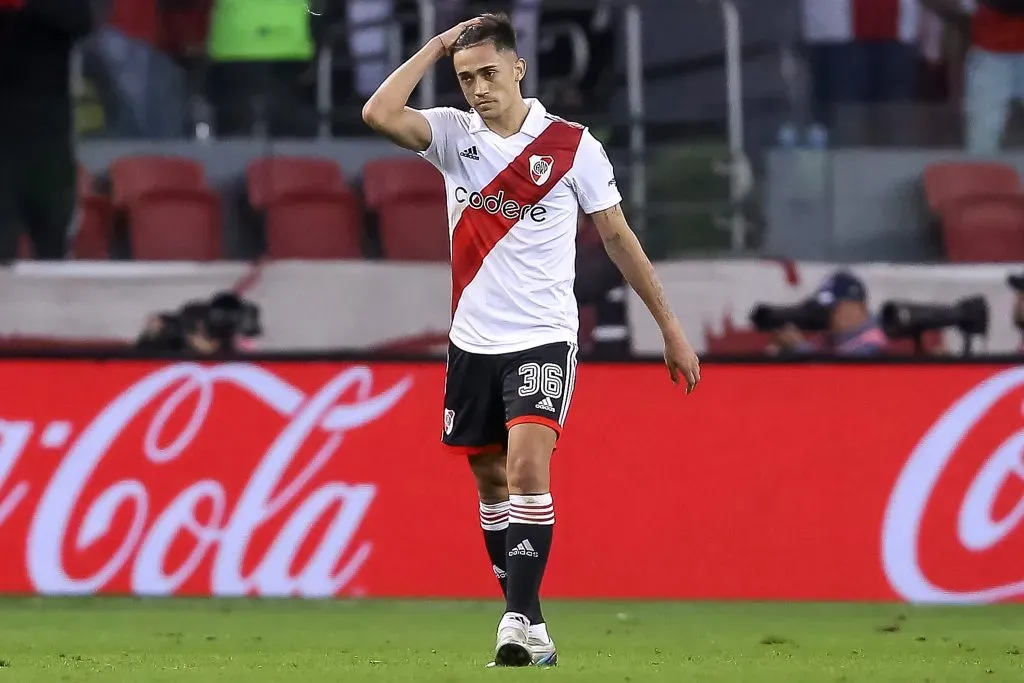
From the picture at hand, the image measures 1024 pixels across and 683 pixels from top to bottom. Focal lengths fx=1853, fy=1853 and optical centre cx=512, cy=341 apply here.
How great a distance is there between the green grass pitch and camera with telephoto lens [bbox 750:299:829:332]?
2.32 m

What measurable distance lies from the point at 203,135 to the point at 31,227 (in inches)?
49.3

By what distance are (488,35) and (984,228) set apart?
6.86m

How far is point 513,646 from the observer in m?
5.40

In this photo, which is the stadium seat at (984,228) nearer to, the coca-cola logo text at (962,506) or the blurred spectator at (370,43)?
the coca-cola logo text at (962,506)

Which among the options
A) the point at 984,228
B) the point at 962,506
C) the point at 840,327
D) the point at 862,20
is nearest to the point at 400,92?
the point at 962,506

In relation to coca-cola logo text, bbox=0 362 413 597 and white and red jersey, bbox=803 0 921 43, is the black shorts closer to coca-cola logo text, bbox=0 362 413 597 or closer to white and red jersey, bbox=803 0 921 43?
coca-cola logo text, bbox=0 362 413 597

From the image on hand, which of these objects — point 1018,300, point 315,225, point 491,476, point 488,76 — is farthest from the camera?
point 315,225

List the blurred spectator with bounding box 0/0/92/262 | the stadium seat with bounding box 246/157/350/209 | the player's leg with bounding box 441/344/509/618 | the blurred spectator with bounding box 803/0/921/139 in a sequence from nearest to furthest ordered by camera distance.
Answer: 1. the player's leg with bounding box 441/344/509/618
2. the blurred spectator with bounding box 0/0/92/262
3. the stadium seat with bounding box 246/157/350/209
4. the blurred spectator with bounding box 803/0/921/139

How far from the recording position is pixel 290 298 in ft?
37.8

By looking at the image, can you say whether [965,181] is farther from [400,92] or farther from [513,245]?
[400,92]

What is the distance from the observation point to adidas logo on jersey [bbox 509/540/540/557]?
18.4ft

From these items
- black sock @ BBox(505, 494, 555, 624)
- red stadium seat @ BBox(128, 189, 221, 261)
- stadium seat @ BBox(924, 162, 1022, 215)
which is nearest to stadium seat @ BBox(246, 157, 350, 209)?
red stadium seat @ BBox(128, 189, 221, 261)

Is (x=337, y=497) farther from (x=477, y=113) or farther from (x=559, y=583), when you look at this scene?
(x=477, y=113)

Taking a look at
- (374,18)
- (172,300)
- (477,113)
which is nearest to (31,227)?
(172,300)
